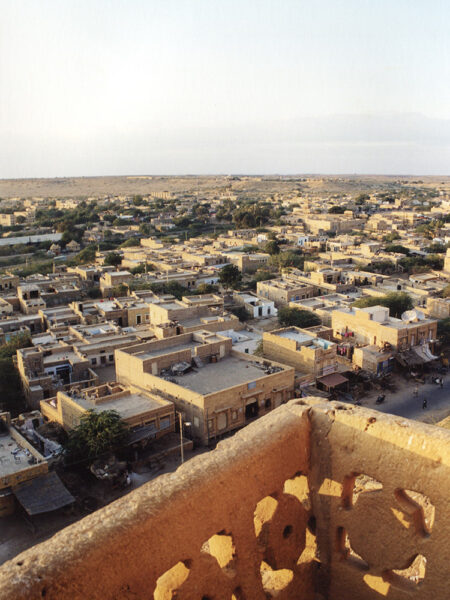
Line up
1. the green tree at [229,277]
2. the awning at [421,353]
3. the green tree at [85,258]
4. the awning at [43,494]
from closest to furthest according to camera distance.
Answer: the awning at [43,494] → the awning at [421,353] → the green tree at [229,277] → the green tree at [85,258]

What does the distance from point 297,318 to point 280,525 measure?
26.5m

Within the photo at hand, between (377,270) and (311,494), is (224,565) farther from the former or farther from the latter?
(377,270)

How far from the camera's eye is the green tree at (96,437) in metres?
A: 18.6

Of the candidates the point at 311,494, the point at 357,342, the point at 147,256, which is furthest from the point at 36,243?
the point at 311,494

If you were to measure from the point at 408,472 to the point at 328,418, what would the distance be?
57.6 inches

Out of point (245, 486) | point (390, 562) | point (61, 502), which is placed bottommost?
point (61, 502)

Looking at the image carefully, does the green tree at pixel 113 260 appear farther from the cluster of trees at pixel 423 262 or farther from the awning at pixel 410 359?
the awning at pixel 410 359

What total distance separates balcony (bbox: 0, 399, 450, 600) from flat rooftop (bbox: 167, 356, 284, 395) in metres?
12.5

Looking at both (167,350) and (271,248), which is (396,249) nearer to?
(271,248)

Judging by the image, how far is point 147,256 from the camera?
5766cm

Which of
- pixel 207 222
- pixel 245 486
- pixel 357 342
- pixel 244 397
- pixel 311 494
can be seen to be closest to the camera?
pixel 245 486

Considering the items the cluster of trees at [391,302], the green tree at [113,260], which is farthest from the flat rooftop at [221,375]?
the green tree at [113,260]

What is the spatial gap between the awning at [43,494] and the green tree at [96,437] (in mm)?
1123

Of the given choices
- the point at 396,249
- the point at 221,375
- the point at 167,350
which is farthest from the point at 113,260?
the point at 221,375
